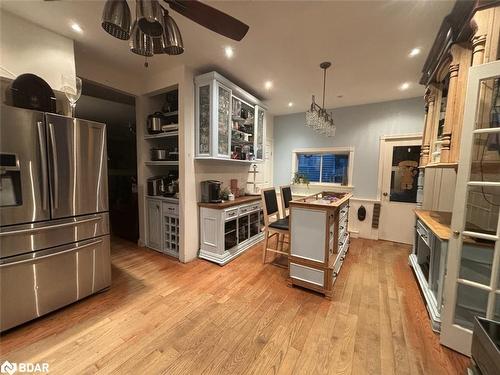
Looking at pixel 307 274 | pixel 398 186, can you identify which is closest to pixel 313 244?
pixel 307 274

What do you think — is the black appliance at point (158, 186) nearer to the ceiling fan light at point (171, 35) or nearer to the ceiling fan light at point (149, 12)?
the ceiling fan light at point (171, 35)

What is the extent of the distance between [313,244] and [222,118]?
81.1 inches

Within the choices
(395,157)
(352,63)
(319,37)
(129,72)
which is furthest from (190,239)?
(395,157)

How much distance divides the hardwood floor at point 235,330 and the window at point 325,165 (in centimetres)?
230

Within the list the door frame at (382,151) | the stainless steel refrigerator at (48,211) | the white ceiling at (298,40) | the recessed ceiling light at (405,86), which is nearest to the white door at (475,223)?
the white ceiling at (298,40)

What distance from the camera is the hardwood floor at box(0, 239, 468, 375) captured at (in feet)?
4.71

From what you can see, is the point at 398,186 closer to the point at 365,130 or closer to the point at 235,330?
the point at 365,130

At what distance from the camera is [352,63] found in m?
2.53

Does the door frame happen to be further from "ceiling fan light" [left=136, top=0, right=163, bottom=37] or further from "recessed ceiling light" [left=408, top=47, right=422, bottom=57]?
"ceiling fan light" [left=136, top=0, right=163, bottom=37]

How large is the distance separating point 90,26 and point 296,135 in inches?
152

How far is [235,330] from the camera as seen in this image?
1732 millimetres

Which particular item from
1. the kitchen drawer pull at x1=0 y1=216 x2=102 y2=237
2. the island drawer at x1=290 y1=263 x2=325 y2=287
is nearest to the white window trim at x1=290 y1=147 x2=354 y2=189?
the island drawer at x1=290 y1=263 x2=325 y2=287

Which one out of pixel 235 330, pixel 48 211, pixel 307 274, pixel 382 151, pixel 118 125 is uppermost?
pixel 118 125

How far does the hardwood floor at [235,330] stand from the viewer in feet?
4.71
